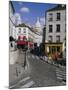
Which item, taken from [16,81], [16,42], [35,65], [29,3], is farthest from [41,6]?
[16,81]

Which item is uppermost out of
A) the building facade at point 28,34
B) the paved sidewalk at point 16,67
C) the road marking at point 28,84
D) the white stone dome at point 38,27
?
the white stone dome at point 38,27

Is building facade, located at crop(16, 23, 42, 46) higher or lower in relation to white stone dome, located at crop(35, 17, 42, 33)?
lower

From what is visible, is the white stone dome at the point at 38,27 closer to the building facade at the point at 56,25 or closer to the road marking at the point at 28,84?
the building facade at the point at 56,25

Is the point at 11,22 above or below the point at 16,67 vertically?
above

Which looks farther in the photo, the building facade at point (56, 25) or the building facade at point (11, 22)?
the building facade at point (56, 25)

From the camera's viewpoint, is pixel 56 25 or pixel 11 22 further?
pixel 56 25

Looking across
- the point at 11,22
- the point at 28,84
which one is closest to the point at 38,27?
the point at 11,22

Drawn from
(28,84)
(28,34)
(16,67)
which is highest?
(28,34)

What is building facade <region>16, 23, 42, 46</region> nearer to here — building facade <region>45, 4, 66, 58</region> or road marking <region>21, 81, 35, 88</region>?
Result: building facade <region>45, 4, 66, 58</region>

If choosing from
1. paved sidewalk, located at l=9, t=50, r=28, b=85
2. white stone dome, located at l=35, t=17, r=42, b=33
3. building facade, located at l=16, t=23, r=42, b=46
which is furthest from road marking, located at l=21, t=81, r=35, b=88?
white stone dome, located at l=35, t=17, r=42, b=33

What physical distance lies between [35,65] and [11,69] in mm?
211

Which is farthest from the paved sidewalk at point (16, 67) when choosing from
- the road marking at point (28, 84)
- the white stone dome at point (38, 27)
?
the white stone dome at point (38, 27)

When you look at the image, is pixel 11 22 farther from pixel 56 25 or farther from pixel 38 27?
pixel 56 25

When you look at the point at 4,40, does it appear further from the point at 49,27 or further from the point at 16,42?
the point at 49,27
